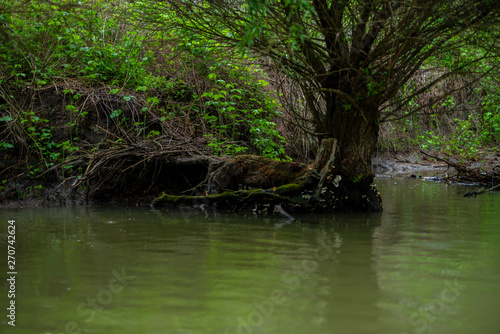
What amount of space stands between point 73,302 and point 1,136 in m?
6.54

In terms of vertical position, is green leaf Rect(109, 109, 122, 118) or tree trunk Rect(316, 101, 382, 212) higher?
green leaf Rect(109, 109, 122, 118)

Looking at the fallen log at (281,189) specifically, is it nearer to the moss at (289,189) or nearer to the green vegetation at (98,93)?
the moss at (289,189)

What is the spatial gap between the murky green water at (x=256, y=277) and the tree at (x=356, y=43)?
1.54 meters

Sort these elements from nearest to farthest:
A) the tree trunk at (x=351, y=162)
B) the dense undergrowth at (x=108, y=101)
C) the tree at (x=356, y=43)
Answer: the tree at (x=356, y=43)
the tree trunk at (x=351, y=162)
the dense undergrowth at (x=108, y=101)

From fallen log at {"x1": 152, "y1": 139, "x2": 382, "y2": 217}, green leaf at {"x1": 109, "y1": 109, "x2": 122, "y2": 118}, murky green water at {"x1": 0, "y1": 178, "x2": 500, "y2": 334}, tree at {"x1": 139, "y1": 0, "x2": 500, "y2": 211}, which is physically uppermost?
tree at {"x1": 139, "y1": 0, "x2": 500, "y2": 211}

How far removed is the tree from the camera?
17.6 feet

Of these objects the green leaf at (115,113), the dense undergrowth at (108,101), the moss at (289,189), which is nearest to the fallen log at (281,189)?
the moss at (289,189)

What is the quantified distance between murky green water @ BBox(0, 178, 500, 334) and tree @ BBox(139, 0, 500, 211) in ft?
5.04

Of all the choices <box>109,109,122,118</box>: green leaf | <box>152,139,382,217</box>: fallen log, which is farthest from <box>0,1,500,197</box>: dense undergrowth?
<box>152,139,382,217</box>: fallen log

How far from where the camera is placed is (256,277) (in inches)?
130

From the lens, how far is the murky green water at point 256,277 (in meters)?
2.51

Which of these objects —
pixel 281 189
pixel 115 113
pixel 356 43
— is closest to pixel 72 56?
pixel 115 113

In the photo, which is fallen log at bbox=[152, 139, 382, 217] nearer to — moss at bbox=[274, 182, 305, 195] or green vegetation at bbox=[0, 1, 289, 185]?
moss at bbox=[274, 182, 305, 195]

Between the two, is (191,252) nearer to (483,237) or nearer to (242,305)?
(242,305)
